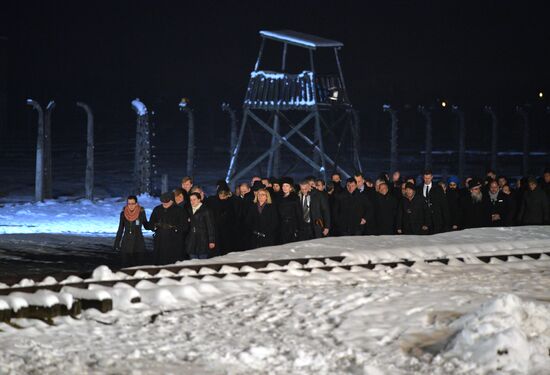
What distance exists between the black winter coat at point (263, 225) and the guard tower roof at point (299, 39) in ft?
35.5

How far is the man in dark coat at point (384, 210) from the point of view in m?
17.0

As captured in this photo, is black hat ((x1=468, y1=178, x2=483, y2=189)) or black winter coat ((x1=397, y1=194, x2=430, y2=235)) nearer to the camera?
black winter coat ((x1=397, y1=194, x2=430, y2=235))

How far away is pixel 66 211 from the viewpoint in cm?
2564

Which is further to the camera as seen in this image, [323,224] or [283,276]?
[323,224]

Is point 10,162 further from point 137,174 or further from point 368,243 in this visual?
point 368,243

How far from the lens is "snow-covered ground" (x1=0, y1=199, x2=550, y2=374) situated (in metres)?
7.92

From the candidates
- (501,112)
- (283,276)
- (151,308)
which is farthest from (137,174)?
(501,112)

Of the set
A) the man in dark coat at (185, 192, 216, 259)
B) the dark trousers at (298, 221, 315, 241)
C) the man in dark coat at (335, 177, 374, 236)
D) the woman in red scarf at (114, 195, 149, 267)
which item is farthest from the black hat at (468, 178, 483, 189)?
the woman in red scarf at (114, 195, 149, 267)

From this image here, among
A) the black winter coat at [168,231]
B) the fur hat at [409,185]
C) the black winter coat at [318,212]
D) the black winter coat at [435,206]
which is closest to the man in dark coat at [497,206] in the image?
the black winter coat at [435,206]

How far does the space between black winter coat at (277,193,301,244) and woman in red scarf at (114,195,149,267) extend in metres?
2.01

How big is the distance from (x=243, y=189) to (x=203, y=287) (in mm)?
5327

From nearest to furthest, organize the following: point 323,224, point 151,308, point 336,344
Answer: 1. point 336,344
2. point 151,308
3. point 323,224

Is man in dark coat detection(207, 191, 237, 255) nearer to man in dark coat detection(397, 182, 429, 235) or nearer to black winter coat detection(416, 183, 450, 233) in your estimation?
man in dark coat detection(397, 182, 429, 235)

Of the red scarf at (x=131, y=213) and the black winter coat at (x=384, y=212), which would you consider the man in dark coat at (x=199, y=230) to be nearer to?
the red scarf at (x=131, y=213)
